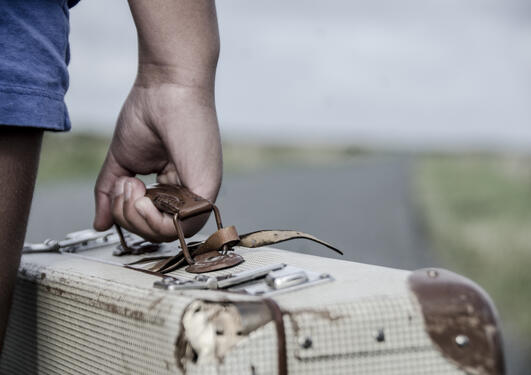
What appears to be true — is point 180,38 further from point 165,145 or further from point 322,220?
point 322,220

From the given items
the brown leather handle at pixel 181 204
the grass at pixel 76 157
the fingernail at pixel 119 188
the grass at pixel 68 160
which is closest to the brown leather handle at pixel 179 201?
→ the brown leather handle at pixel 181 204

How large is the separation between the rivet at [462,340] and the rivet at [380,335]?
12 centimetres

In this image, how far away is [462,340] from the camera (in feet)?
3.87

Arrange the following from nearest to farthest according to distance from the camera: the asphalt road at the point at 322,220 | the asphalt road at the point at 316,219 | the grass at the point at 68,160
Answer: the asphalt road at the point at 322,220
the asphalt road at the point at 316,219
the grass at the point at 68,160

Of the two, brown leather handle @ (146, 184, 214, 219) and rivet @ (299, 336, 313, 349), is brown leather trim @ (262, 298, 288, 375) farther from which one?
brown leather handle @ (146, 184, 214, 219)

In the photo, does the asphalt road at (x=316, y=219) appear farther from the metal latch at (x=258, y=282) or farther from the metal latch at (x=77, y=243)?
the metal latch at (x=258, y=282)

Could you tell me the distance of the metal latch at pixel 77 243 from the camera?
200 centimetres

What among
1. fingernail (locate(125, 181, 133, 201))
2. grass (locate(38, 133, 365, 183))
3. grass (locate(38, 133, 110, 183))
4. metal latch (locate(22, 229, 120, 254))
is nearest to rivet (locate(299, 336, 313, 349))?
fingernail (locate(125, 181, 133, 201))

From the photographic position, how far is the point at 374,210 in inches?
590

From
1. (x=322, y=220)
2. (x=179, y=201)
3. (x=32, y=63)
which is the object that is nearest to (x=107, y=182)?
(x=179, y=201)

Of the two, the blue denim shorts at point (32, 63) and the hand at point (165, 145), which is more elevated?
the blue denim shorts at point (32, 63)

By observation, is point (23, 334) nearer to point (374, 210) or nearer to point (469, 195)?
point (374, 210)

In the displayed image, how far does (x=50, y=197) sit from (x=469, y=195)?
10.6 meters

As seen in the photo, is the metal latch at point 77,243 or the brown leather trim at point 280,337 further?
the metal latch at point 77,243
